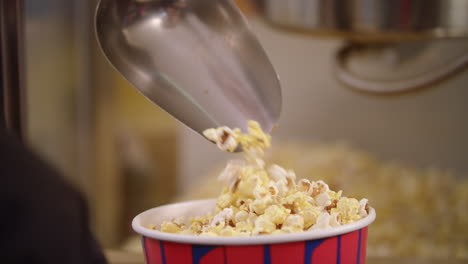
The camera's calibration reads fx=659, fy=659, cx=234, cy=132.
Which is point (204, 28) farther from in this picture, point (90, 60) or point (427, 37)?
point (90, 60)

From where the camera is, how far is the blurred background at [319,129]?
125cm

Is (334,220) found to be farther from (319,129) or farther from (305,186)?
(319,129)

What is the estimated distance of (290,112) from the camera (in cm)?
172

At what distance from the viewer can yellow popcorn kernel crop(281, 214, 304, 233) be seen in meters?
0.42

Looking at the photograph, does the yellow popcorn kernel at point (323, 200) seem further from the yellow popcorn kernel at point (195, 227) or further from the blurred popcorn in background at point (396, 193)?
the blurred popcorn in background at point (396, 193)

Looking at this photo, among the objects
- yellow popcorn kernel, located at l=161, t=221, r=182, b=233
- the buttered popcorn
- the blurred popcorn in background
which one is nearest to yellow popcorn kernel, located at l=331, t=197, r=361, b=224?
the buttered popcorn

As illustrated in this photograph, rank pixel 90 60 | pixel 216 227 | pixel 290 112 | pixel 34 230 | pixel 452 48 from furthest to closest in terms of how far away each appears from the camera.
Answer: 1. pixel 90 60
2. pixel 290 112
3. pixel 452 48
4. pixel 216 227
5. pixel 34 230

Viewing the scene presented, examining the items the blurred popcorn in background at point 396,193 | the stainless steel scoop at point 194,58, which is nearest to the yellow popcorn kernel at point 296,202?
the stainless steel scoop at point 194,58

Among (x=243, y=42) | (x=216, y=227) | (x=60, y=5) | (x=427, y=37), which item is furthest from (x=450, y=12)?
(x=60, y=5)

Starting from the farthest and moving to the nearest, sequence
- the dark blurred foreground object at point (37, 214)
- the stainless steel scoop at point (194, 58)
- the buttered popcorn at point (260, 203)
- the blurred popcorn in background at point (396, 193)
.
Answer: the blurred popcorn in background at point (396, 193), the stainless steel scoop at point (194, 58), the buttered popcorn at point (260, 203), the dark blurred foreground object at point (37, 214)

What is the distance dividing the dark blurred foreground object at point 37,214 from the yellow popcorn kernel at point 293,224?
0.41 ft

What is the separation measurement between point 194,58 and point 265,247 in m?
0.22

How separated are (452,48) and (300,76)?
0.41 meters

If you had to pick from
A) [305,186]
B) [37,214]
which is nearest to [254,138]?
[305,186]
